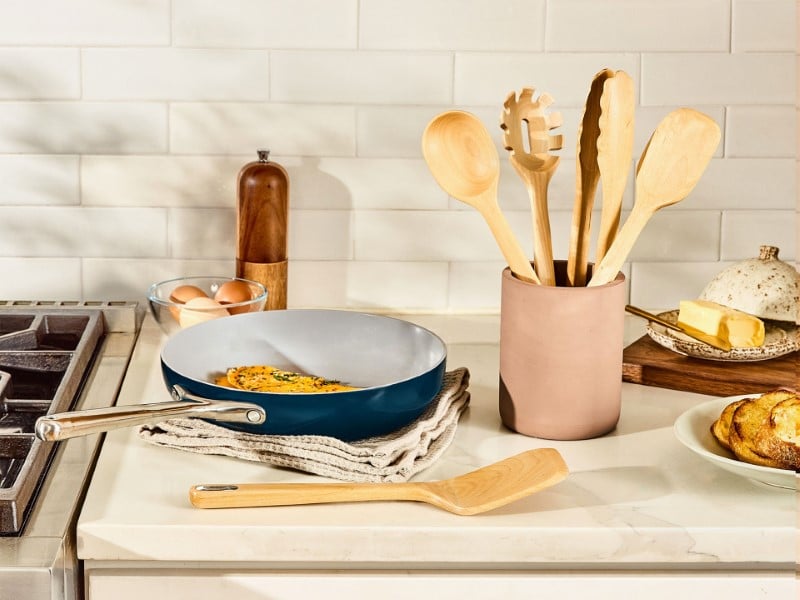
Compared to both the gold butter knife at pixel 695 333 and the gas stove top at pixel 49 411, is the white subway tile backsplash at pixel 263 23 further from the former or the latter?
the gold butter knife at pixel 695 333

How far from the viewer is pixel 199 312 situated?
1335mm

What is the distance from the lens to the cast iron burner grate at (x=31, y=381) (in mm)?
901

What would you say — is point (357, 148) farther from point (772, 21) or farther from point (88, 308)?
point (772, 21)

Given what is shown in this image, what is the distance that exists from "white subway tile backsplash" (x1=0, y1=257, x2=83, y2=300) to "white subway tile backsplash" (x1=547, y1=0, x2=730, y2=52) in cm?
79

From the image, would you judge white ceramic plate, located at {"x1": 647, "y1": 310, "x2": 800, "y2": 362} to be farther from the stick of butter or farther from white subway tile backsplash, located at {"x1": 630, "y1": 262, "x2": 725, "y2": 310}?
white subway tile backsplash, located at {"x1": 630, "y1": 262, "x2": 725, "y2": 310}

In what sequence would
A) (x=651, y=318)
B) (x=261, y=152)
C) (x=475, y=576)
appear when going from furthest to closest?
(x=261, y=152) < (x=651, y=318) < (x=475, y=576)

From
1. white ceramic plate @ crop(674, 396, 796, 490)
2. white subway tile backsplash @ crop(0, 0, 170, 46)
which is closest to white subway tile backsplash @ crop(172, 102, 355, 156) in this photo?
white subway tile backsplash @ crop(0, 0, 170, 46)

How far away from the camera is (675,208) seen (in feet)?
5.14

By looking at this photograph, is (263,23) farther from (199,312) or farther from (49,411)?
(49,411)

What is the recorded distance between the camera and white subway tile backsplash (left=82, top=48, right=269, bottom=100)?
1479 mm

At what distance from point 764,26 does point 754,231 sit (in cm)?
31

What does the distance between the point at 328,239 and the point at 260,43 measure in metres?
0.30

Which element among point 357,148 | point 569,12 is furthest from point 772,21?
point 357,148

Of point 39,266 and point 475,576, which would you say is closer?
point 475,576
